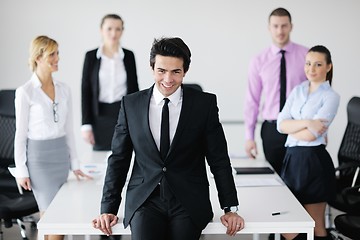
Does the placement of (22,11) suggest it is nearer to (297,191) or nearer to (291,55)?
(291,55)

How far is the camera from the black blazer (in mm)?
5078

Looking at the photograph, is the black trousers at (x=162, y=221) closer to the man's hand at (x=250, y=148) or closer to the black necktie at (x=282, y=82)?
the man's hand at (x=250, y=148)

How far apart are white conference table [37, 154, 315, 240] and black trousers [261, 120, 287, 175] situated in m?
0.67

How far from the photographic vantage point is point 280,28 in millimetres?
4727

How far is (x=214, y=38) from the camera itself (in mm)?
6305

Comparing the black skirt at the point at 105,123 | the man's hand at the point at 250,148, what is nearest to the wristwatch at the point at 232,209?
the man's hand at the point at 250,148

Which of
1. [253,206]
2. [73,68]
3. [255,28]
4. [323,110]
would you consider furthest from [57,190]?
[255,28]

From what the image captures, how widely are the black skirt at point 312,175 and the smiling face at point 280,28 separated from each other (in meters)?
0.98

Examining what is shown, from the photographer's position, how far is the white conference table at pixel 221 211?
3098 mm

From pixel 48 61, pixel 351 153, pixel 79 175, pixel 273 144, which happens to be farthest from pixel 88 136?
pixel 351 153

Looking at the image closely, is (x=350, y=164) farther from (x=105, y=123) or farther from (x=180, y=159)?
(x=180, y=159)

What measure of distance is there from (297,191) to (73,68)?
302 centimetres

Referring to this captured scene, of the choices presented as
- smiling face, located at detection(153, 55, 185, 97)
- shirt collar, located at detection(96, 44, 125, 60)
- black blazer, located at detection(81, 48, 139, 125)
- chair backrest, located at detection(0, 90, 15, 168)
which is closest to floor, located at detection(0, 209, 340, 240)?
chair backrest, located at detection(0, 90, 15, 168)

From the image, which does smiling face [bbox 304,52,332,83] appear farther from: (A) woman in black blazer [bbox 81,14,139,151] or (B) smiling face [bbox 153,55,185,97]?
(A) woman in black blazer [bbox 81,14,139,151]
